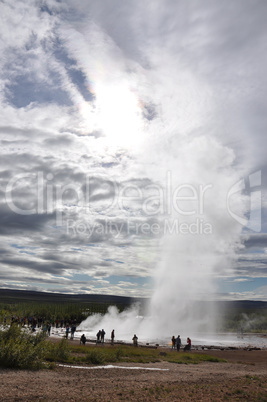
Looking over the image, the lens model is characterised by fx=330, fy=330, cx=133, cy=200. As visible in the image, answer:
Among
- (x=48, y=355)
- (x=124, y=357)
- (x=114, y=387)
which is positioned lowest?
(x=124, y=357)

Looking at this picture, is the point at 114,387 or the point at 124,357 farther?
the point at 124,357

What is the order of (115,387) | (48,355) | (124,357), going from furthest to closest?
(124,357)
(48,355)
(115,387)

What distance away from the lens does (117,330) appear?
54312 millimetres

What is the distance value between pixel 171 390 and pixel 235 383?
4172 millimetres

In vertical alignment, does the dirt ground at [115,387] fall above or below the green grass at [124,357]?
above

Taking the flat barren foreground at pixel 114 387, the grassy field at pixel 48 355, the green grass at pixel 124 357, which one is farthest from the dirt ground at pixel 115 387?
the green grass at pixel 124 357

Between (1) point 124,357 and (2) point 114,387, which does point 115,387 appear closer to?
(2) point 114,387

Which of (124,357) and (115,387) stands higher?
(115,387)

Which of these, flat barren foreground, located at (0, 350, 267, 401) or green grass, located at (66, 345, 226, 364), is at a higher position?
flat barren foreground, located at (0, 350, 267, 401)

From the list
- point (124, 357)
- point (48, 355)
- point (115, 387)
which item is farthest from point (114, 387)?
point (124, 357)

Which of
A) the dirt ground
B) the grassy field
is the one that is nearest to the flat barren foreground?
the dirt ground

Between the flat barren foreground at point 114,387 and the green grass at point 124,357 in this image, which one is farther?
the green grass at point 124,357

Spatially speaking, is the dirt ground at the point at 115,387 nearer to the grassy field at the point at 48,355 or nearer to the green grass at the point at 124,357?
the grassy field at the point at 48,355

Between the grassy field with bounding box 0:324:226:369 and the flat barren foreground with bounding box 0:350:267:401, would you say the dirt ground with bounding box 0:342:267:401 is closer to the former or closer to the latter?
the flat barren foreground with bounding box 0:350:267:401
